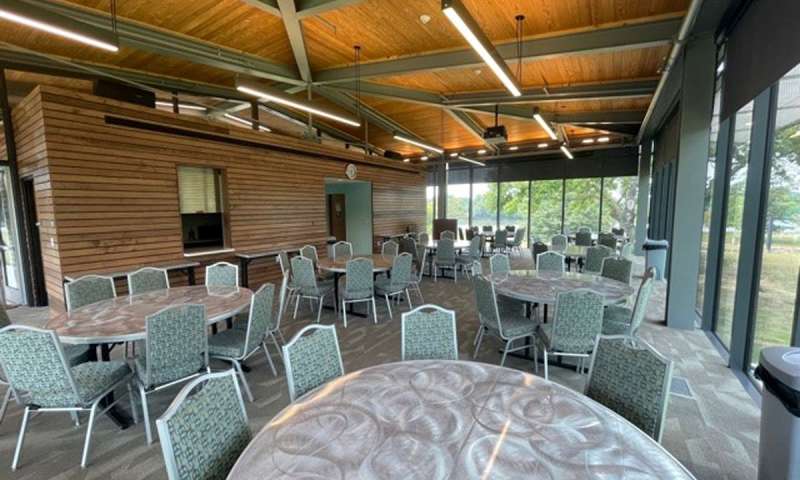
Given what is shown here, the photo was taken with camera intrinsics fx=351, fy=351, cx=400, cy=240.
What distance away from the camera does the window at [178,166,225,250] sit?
20.3 ft

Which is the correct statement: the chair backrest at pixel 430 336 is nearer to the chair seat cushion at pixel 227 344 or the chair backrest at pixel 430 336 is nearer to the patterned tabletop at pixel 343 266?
the chair seat cushion at pixel 227 344

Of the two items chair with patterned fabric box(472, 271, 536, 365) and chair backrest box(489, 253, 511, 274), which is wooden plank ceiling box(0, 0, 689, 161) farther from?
chair with patterned fabric box(472, 271, 536, 365)

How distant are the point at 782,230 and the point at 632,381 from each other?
247 centimetres

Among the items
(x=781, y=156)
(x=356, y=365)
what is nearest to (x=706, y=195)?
(x=781, y=156)

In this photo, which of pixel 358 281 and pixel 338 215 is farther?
pixel 338 215

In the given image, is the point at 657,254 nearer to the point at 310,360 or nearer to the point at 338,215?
the point at 310,360

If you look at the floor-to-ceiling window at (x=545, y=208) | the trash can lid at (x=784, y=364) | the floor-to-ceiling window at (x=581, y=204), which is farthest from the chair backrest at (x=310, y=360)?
the floor-to-ceiling window at (x=581, y=204)

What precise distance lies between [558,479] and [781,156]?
352 cm

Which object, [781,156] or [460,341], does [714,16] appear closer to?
[781,156]

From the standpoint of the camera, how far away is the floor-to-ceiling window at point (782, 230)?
266 centimetres

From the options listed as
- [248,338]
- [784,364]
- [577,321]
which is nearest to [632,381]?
[784,364]

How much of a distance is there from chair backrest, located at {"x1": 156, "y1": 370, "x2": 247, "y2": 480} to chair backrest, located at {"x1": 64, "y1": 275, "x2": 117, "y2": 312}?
2.98 meters

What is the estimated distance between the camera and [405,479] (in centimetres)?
108

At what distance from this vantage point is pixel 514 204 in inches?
535
